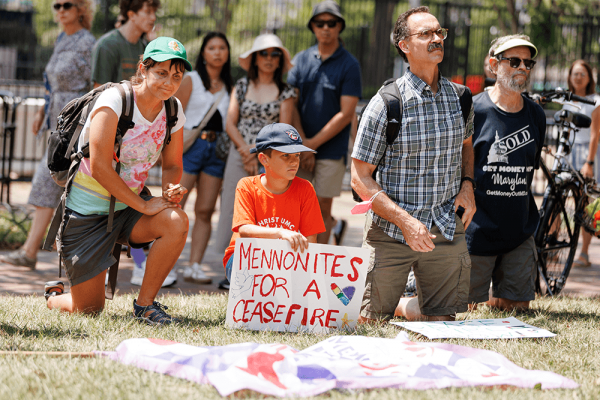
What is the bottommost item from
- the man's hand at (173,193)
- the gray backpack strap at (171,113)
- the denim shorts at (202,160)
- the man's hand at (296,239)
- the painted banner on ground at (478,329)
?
the painted banner on ground at (478,329)

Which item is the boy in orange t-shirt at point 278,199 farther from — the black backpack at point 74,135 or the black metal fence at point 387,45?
the black metal fence at point 387,45

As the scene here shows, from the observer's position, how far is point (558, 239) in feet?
20.0

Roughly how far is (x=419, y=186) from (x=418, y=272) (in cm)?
58

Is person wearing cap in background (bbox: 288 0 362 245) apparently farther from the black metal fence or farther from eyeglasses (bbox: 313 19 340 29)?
the black metal fence

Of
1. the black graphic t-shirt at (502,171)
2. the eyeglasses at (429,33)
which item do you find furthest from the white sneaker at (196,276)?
the eyeglasses at (429,33)

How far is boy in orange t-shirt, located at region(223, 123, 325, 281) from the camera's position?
13.8 feet

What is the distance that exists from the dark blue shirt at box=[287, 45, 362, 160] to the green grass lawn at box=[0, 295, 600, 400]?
1.77 metres

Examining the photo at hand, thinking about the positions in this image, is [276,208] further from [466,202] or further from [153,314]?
[466,202]

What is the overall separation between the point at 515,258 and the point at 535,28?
10.2m

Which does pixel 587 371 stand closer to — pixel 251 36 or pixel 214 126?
pixel 214 126

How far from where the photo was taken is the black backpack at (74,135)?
13.8ft

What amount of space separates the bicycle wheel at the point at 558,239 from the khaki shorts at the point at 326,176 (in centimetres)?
171

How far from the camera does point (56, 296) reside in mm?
4645

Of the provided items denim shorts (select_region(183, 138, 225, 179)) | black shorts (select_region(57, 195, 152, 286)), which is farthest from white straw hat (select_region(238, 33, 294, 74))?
black shorts (select_region(57, 195, 152, 286))
